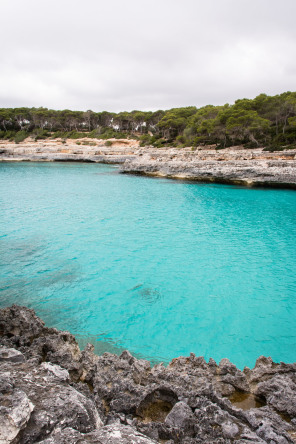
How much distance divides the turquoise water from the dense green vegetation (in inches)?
862

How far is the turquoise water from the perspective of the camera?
21.8 ft

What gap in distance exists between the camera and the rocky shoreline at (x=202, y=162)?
27237 mm

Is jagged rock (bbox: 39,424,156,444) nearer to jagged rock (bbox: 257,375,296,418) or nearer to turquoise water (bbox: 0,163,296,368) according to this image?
jagged rock (bbox: 257,375,296,418)

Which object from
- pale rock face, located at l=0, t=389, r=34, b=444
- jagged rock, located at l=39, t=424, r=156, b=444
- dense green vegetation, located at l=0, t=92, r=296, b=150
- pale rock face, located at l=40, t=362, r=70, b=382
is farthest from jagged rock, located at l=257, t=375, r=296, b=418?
dense green vegetation, located at l=0, t=92, r=296, b=150

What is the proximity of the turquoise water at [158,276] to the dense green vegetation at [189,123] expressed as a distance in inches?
862

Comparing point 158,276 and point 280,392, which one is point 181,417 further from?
point 158,276

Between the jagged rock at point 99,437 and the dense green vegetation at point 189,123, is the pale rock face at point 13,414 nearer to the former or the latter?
the jagged rock at point 99,437

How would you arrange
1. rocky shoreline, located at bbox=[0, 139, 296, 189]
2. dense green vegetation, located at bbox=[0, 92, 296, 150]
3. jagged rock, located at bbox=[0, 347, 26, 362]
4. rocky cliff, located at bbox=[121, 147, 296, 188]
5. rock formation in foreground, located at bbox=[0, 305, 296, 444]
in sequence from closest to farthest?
rock formation in foreground, located at bbox=[0, 305, 296, 444] → jagged rock, located at bbox=[0, 347, 26, 362] → rocky cliff, located at bbox=[121, 147, 296, 188] → rocky shoreline, located at bbox=[0, 139, 296, 189] → dense green vegetation, located at bbox=[0, 92, 296, 150]

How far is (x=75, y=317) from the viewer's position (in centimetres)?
720

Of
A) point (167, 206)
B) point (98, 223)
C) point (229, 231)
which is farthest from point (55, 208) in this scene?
point (229, 231)

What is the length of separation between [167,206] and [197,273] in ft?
35.4

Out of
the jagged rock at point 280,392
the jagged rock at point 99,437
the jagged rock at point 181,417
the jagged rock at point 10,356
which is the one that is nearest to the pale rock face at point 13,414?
the jagged rock at point 99,437

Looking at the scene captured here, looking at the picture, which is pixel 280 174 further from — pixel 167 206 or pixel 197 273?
pixel 197 273

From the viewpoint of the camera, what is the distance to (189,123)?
5094 centimetres
